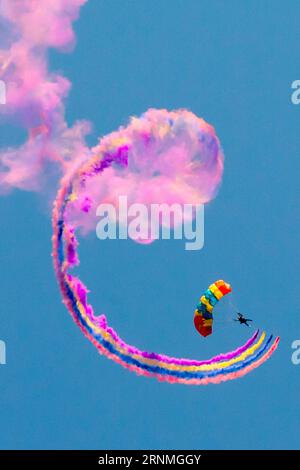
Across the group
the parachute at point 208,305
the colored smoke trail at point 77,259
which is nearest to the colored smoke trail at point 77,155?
the colored smoke trail at point 77,259

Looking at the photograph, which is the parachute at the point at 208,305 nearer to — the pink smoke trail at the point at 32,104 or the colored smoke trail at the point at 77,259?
the colored smoke trail at the point at 77,259

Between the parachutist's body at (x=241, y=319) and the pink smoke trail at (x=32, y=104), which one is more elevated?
the pink smoke trail at (x=32, y=104)

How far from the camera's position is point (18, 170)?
2202 centimetres

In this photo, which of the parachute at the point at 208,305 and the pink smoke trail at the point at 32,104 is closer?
the pink smoke trail at the point at 32,104

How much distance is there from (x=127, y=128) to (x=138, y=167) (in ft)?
2.91

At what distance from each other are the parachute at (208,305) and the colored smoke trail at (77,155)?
117 centimetres

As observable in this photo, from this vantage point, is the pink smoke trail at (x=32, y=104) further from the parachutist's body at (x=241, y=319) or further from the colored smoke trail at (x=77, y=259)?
the parachutist's body at (x=241, y=319)

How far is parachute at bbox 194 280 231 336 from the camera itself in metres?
22.3

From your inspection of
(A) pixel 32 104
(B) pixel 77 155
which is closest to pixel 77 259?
(B) pixel 77 155

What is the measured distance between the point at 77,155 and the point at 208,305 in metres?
4.47

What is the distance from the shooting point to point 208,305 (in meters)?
22.3

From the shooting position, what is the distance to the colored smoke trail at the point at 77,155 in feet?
70.6

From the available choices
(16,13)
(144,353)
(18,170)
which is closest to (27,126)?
(18,170)

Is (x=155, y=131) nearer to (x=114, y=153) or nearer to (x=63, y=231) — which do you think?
(x=114, y=153)
